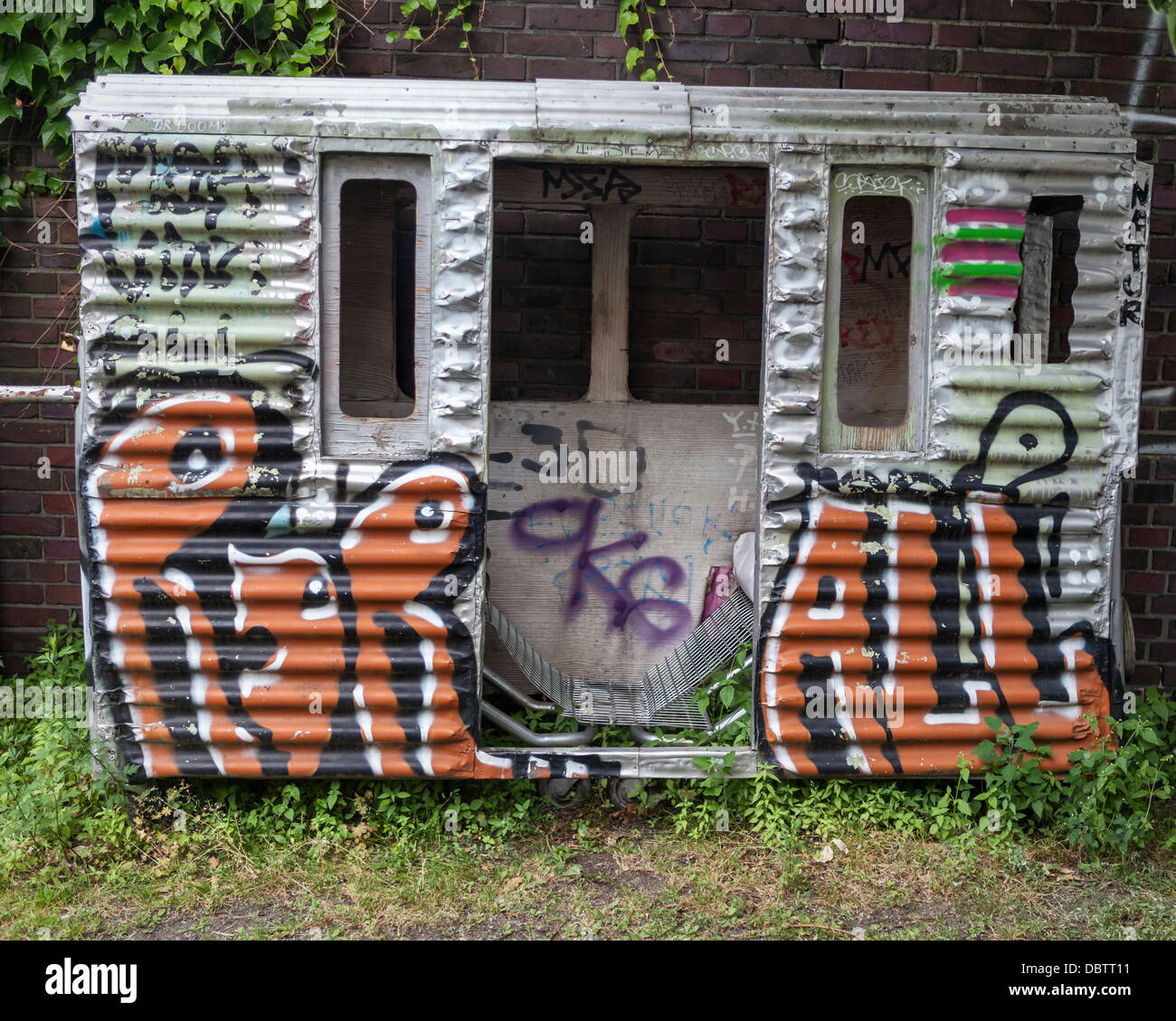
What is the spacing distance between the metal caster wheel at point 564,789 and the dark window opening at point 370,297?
6.33 ft

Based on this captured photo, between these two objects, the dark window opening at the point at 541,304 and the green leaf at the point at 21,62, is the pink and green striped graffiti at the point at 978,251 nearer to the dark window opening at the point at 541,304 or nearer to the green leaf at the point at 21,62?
the dark window opening at the point at 541,304

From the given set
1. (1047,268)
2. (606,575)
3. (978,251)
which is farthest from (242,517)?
(1047,268)

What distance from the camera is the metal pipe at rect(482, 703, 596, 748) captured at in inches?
167

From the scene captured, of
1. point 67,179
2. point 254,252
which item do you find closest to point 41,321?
point 67,179

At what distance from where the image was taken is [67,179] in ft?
16.2

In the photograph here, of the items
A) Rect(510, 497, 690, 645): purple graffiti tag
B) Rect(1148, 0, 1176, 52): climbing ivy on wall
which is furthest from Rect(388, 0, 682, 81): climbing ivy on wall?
Rect(1148, 0, 1176, 52): climbing ivy on wall

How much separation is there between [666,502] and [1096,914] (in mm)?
2557

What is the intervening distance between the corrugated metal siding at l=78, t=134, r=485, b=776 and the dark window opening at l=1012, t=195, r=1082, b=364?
255 centimetres

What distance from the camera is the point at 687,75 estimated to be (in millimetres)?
5020

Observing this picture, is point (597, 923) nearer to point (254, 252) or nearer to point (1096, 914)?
A: point (1096, 914)

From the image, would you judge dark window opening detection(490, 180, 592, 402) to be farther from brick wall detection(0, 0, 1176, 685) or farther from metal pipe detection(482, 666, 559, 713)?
metal pipe detection(482, 666, 559, 713)

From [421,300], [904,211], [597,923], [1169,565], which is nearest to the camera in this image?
[597,923]

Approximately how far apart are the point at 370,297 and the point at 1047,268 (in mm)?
3189

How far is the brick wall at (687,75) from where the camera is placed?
4.95 meters
